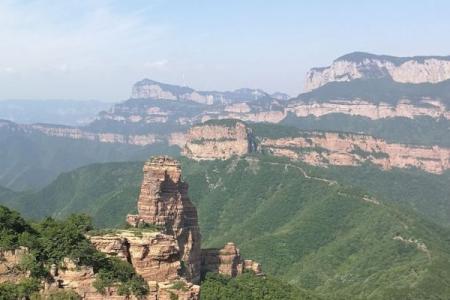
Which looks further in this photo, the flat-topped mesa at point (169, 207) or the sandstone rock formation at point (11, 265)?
the flat-topped mesa at point (169, 207)

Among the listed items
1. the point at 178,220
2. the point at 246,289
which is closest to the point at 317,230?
the point at 178,220

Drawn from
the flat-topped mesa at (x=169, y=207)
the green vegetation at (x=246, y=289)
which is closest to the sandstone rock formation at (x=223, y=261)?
the green vegetation at (x=246, y=289)

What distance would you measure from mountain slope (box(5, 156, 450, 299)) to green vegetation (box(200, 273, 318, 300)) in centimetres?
1898

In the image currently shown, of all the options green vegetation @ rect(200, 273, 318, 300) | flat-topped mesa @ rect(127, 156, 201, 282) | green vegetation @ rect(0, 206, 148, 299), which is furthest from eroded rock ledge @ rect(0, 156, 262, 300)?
green vegetation @ rect(200, 273, 318, 300)

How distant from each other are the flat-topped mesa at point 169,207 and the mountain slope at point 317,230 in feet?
79.6

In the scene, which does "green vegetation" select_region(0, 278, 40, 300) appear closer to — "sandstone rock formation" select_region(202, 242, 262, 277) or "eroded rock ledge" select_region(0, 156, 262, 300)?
"eroded rock ledge" select_region(0, 156, 262, 300)

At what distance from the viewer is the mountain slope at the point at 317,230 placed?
101812 mm

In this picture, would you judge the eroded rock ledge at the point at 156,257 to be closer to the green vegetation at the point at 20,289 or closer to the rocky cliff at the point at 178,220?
the rocky cliff at the point at 178,220

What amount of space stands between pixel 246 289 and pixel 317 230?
73.3 meters

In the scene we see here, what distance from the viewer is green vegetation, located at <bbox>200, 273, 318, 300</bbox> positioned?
2657 inches

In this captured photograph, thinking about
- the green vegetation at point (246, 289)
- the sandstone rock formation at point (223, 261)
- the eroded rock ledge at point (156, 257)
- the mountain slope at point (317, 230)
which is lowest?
the mountain slope at point (317, 230)

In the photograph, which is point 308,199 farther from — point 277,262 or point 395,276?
point 395,276

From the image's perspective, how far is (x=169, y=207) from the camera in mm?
77375

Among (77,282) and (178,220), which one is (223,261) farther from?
(77,282)
